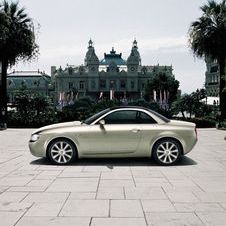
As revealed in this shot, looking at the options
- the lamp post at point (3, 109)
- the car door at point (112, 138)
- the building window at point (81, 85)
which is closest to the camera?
the car door at point (112, 138)

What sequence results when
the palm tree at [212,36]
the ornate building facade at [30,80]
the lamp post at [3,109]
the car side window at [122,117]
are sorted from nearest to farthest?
the car side window at [122,117] < the lamp post at [3,109] < the palm tree at [212,36] < the ornate building facade at [30,80]

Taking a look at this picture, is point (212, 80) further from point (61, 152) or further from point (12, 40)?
point (61, 152)

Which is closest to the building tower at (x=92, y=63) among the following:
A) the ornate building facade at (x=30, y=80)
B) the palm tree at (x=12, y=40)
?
the ornate building facade at (x=30, y=80)

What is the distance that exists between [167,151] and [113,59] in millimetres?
127967

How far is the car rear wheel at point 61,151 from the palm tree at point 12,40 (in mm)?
18744

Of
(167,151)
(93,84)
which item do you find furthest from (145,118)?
(93,84)

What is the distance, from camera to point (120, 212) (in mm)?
5805

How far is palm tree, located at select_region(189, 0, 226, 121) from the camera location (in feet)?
97.7

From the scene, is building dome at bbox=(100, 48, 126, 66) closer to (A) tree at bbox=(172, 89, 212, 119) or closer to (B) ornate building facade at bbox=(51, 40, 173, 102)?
(B) ornate building facade at bbox=(51, 40, 173, 102)

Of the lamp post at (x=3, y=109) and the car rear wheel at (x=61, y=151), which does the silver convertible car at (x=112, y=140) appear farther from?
the lamp post at (x=3, y=109)

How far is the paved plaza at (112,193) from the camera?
5.50 m

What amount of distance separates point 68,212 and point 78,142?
14.9 ft

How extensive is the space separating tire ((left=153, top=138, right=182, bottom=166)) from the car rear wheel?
6.76 feet

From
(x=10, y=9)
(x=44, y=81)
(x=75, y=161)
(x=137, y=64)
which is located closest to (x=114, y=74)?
(x=137, y=64)
